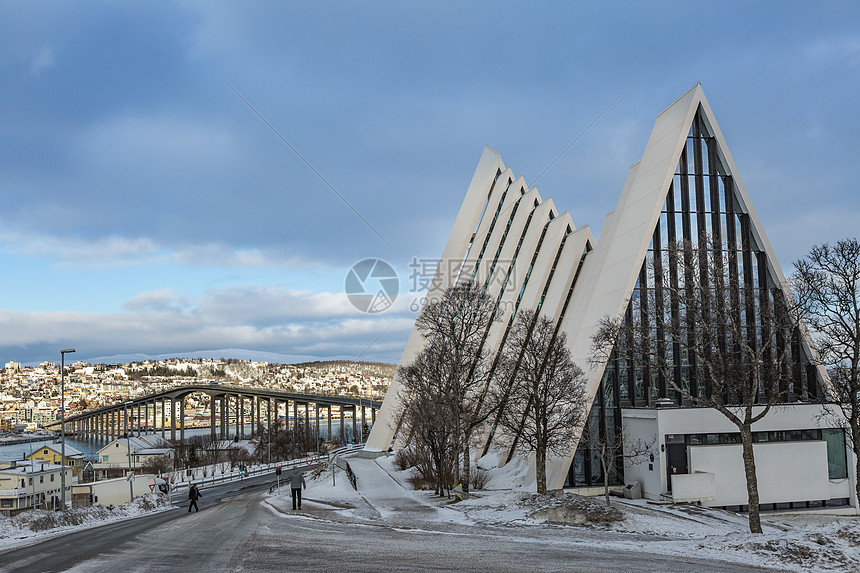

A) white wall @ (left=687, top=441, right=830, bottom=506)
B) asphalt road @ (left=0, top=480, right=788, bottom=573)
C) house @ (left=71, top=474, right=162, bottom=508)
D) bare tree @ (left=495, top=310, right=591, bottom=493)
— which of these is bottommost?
house @ (left=71, top=474, right=162, bottom=508)

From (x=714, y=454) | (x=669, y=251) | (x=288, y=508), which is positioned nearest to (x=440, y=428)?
(x=288, y=508)

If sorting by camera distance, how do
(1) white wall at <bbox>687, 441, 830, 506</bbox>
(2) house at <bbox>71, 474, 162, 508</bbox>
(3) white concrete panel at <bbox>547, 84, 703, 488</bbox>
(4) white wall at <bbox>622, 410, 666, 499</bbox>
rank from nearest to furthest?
(4) white wall at <bbox>622, 410, 666, 499</bbox> → (1) white wall at <bbox>687, 441, 830, 506</bbox> → (3) white concrete panel at <bbox>547, 84, 703, 488</bbox> → (2) house at <bbox>71, 474, 162, 508</bbox>

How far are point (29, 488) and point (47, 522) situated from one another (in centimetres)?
5635

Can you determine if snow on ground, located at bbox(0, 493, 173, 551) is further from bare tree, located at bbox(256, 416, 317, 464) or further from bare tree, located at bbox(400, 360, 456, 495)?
bare tree, located at bbox(256, 416, 317, 464)

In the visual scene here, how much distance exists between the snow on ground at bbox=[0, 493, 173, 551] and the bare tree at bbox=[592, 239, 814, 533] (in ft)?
57.7

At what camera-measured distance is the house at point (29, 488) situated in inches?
2362

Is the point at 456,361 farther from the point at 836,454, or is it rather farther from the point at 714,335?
the point at 836,454

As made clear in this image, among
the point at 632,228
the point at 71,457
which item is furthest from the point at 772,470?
the point at 71,457

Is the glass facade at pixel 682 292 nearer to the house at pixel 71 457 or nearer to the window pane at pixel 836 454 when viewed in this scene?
the window pane at pixel 836 454

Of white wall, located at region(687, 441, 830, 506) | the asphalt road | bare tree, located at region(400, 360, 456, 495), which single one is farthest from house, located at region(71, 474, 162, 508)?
white wall, located at region(687, 441, 830, 506)

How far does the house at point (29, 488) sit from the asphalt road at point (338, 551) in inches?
1999

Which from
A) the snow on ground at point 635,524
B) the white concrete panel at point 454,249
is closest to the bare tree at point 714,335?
the snow on ground at point 635,524

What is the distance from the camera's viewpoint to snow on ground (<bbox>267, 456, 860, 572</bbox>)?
509 inches

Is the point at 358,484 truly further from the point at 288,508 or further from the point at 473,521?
the point at 473,521
